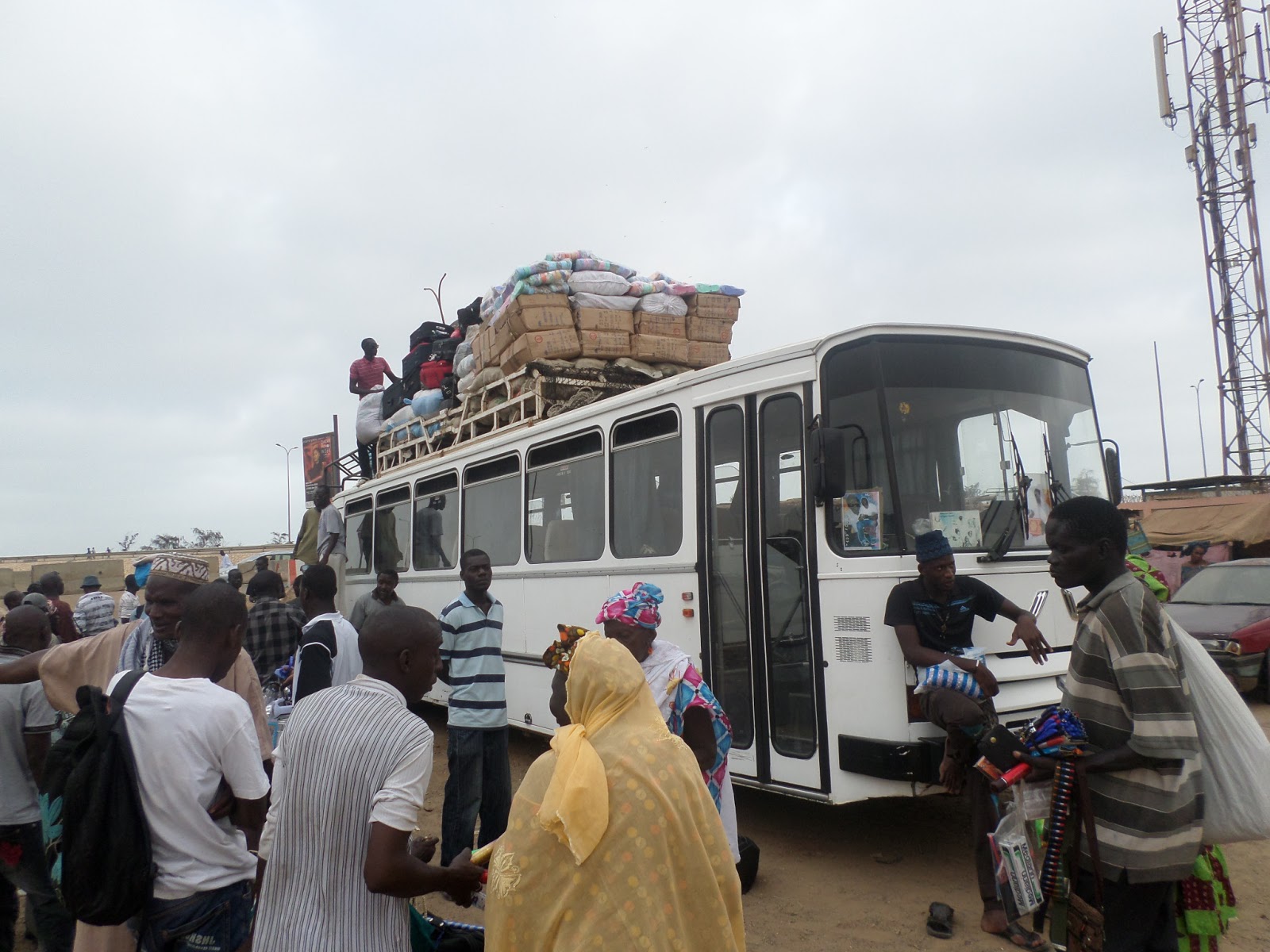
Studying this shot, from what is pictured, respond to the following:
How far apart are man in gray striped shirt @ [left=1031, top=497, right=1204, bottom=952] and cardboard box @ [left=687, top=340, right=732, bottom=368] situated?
19.5 feet

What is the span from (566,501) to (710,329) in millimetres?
2327

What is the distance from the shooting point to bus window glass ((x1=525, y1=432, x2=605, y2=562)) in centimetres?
714

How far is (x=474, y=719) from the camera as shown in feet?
16.6

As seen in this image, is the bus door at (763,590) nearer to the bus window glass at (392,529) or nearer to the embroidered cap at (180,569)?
the embroidered cap at (180,569)

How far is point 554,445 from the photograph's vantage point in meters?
7.70

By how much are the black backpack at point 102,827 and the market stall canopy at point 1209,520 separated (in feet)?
67.4

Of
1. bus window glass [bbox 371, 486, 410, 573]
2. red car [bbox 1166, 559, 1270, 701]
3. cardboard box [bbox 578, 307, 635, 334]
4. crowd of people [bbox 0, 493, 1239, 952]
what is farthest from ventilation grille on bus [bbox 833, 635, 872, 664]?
red car [bbox 1166, 559, 1270, 701]

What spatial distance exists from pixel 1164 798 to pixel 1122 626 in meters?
0.47

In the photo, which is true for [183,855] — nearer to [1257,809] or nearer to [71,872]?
[71,872]

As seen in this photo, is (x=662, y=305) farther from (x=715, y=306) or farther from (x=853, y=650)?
(x=853, y=650)

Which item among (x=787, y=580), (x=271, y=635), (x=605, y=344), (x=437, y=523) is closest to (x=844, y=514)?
(x=787, y=580)

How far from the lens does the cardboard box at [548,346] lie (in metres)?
7.97

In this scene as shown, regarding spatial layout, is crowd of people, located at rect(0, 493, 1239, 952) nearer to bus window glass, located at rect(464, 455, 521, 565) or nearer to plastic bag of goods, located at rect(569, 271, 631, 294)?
bus window glass, located at rect(464, 455, 521, 565)

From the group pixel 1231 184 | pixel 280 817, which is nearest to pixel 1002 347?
pixel 280 817
